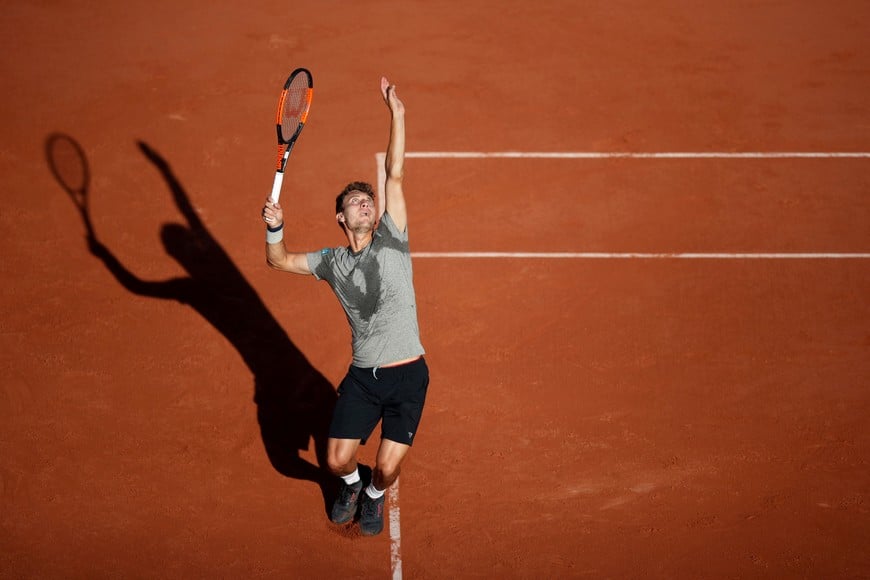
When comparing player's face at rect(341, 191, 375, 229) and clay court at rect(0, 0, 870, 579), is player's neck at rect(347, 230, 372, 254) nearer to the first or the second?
player's face at rect(341, 191, 375, 229)

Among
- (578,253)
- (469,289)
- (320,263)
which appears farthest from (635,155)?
(320,263)

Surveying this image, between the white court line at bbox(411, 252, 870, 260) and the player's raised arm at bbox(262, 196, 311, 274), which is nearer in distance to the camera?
the player's raised arm at bbox(262, 196, 311, 274)

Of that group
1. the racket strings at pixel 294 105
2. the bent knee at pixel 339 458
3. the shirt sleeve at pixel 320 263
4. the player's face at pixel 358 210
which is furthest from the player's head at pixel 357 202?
the bent knee at pixel 339 458

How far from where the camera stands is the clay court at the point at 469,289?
7.36 m

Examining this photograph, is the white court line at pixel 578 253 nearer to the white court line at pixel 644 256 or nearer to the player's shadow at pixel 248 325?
the white court line at pixel 644 256

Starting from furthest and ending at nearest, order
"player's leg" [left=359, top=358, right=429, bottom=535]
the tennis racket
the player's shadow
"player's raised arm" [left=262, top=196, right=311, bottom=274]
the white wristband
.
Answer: the player's shadow → the tennis racket → "player's leg" [left=359, top=358, right=429, bottom=535] → the white wristband → "player's raised arm" [left=262, top=196, right=311, bottom=274]

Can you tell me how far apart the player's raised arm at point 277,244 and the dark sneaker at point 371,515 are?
1867 mm

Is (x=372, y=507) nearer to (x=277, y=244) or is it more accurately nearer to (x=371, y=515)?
(x=371, y=515)

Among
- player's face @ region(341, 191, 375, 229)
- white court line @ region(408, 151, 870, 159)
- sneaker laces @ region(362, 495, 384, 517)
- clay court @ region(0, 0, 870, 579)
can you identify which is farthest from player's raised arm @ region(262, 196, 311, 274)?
white court line @ region(408, 151, 870, 159)

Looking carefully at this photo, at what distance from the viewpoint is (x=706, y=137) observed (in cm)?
1109

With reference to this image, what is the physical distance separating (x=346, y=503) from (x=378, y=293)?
5.79ft

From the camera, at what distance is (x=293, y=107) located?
7.56m

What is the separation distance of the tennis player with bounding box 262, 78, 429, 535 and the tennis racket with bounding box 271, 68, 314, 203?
2.41 feet

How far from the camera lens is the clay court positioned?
7363 millimetres
